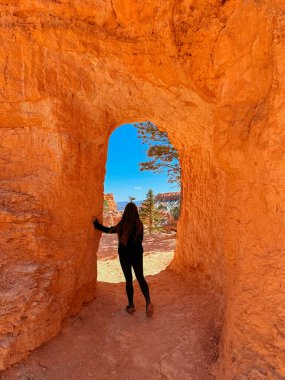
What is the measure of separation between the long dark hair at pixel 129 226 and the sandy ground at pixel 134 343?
110 centimetres

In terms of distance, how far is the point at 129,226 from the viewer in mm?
3672

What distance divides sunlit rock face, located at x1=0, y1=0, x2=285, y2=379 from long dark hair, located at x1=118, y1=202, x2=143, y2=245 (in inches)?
22.2

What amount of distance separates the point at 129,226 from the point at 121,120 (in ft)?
6.35

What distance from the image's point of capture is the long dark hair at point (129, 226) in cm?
366

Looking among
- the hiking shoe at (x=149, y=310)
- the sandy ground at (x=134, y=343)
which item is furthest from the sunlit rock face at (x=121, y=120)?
the hiking shoe at (x=149, y=310)

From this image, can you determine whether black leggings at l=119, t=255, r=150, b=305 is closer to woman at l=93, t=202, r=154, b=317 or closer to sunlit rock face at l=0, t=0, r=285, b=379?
woman at l=93, t=202, r=154, b=317

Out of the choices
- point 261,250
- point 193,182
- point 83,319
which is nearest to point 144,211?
point 193,182

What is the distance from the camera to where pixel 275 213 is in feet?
7.03

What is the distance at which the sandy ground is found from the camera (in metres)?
2.71

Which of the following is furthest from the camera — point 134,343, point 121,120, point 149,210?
point 149,210

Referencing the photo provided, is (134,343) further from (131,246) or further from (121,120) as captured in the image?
(121,120)

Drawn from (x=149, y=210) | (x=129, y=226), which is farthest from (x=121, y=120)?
(x=149, y=210)

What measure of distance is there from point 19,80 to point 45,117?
0.53 m

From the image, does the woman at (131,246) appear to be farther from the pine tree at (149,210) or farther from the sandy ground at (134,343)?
the pine tree at (149,210)
